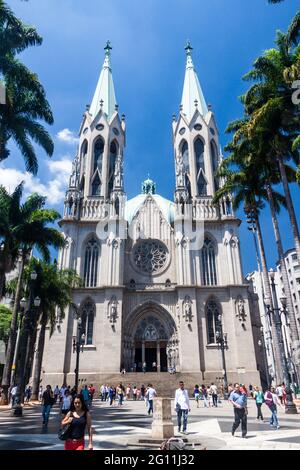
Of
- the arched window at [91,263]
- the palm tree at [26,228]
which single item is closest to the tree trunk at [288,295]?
the palm tree at [26,228]

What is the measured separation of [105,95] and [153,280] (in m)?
28.6

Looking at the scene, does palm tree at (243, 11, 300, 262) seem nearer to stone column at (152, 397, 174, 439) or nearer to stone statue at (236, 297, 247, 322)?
stone column at (152, 397, 174, 439)

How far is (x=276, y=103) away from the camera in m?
17.9

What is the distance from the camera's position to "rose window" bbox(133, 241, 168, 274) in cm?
3895

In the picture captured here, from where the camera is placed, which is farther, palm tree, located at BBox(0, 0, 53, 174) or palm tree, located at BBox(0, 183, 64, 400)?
palm tree, located at BBox(0, 183, 64, 400)

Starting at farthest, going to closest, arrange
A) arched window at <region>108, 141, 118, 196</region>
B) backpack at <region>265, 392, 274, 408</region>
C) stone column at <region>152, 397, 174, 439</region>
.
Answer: arched window at <region>108, 141, 118, 196</region> < backpack at <region>265, 392, 274, 408</region> < stone column at <region>152, 397, 174, 439</region>

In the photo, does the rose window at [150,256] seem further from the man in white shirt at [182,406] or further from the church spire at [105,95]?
the man in white shirt at [182,406]

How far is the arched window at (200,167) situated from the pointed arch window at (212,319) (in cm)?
1355

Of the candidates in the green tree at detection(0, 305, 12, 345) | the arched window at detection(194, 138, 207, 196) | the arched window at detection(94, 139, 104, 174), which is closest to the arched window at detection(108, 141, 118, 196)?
the arched window at detection(94, 139, 104, 174)

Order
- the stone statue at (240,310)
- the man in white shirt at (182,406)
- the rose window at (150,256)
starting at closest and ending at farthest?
the man in white shirt at (182,406) < the stone statue at (240,310) < the rose window at (150,256)

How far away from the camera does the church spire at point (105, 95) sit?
4869 cm

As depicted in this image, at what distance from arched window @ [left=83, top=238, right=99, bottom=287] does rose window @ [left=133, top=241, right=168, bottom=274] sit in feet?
14.1

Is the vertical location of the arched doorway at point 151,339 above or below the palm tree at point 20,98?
below

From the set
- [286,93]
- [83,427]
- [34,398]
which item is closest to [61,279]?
[34,398]
